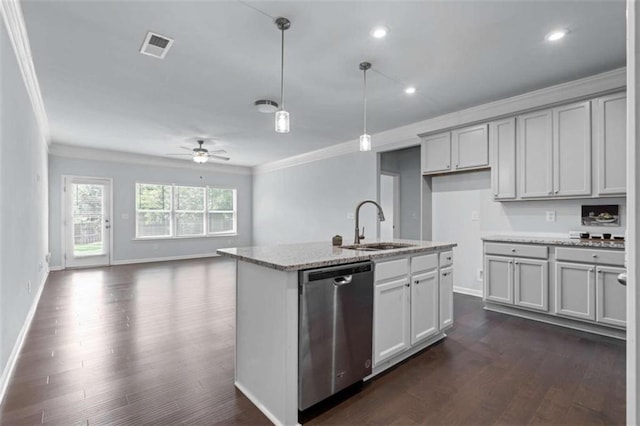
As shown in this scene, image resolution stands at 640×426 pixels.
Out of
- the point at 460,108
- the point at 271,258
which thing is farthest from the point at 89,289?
the point at 460,108

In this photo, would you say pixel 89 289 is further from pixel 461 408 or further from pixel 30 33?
pixel 461 408

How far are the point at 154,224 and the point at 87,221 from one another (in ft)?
4.49

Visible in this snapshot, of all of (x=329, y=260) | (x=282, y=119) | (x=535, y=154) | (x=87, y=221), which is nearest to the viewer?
(x=329, y=260)

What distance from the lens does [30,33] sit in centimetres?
259

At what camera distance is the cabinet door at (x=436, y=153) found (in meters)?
4.60

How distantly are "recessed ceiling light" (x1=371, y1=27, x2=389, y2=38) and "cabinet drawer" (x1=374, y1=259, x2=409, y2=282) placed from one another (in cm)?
186

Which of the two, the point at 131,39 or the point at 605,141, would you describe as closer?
the point at 131,39

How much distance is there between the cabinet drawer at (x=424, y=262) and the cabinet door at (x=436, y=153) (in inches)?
87.4

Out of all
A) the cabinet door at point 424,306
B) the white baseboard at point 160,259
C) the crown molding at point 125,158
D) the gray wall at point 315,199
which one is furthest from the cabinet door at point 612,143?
the crown molding at point 125,158

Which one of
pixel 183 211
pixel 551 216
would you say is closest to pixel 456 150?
pixel 551 216

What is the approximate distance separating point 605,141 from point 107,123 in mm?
6783

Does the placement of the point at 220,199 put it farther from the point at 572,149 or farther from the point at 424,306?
the point at 572,149

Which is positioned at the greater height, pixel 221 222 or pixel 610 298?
pixel 221 222

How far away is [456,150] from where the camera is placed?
4.50 meters
